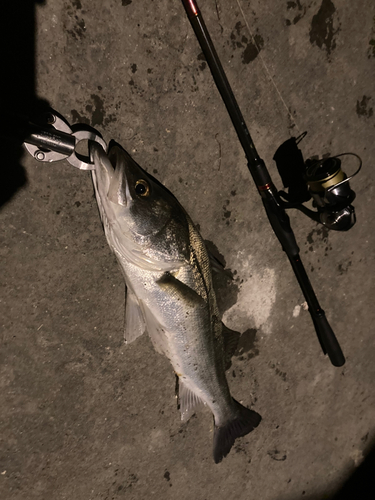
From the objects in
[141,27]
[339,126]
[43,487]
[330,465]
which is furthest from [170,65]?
[330,465]

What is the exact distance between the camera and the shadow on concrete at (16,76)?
1.61 m

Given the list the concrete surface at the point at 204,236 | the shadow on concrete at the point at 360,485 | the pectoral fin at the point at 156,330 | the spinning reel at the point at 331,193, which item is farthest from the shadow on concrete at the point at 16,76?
the shadow on concrete at the point at 360,485

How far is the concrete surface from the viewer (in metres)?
1.84

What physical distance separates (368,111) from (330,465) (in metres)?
3.46

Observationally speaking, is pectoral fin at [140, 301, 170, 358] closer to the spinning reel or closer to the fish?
the fish

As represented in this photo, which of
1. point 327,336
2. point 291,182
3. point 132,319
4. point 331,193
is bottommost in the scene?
point 132,319

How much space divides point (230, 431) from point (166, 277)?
4.45 feet

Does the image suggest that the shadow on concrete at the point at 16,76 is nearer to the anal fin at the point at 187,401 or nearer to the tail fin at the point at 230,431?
the anal fin at the point at 187,401

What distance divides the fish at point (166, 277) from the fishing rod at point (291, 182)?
0.70 m

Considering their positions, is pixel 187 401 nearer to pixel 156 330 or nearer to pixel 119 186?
pixel 156 330

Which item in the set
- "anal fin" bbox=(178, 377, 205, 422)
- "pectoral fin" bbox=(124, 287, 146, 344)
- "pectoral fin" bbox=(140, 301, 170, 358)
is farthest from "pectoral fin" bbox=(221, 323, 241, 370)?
"pectoral fin" bbox=(124, 287, 146, 344)

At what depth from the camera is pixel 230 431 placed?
2.25 m

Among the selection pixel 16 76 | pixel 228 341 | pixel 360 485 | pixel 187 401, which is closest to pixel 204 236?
pixel 228 341

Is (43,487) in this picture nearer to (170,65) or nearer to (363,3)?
(170,65)
